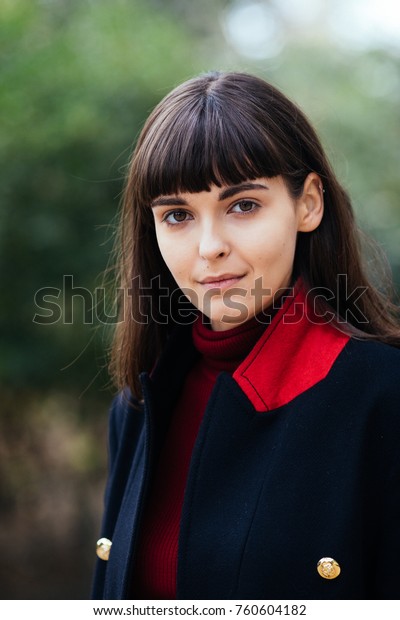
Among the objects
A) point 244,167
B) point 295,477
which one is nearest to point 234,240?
point 244,167

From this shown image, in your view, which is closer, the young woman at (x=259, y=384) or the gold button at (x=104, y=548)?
the young woman at (x=259, y=384)

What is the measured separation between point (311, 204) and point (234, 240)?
0.31 m

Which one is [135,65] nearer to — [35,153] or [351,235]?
[35,153]

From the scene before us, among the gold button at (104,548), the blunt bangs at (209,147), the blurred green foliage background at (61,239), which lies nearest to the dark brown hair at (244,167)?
the blunt bangs at (209,147)

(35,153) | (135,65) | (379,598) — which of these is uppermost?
(135,65)

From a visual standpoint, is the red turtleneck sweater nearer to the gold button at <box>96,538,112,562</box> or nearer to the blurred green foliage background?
the gold button at <box>96,538,112,562</box>

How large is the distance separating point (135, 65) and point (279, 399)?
3.58m

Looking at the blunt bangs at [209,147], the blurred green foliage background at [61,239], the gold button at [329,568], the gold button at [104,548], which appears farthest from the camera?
the blurred green foliage background at [61,239]

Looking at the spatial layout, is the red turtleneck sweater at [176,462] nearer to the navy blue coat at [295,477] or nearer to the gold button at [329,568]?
the navy blue coat at [295,477]

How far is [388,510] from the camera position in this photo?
1.80 metres

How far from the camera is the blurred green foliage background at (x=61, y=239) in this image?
4609 mm

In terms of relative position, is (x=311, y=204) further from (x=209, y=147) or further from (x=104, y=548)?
(x=104, y=548)

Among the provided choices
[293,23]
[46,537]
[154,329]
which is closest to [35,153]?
[154,329]

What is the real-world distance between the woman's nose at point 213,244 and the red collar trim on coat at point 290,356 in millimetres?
254
